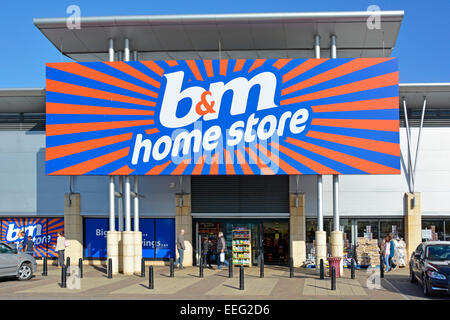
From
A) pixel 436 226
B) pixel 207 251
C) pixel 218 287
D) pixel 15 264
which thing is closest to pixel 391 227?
pixel 436 226

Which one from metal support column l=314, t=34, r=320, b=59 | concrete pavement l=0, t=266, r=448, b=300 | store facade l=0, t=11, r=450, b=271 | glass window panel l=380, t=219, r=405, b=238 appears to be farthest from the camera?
glass window panel l=380, t=219, r=405, b=238

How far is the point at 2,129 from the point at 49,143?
7.07 m

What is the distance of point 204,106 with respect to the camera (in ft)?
67.7

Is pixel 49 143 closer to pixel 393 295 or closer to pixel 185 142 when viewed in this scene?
pixel 185 142

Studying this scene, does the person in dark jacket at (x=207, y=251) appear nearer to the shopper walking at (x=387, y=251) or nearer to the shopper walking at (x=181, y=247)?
the shopper walking at (x=181, y=247)

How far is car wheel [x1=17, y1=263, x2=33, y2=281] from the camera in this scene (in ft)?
64.2

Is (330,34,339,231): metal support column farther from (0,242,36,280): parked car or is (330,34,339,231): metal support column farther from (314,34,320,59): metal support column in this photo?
(0,242,36,280): parked car

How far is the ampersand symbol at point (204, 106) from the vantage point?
2061cm

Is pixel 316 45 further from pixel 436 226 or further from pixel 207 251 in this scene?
pixel 436 226

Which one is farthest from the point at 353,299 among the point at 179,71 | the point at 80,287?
the point at 179,71

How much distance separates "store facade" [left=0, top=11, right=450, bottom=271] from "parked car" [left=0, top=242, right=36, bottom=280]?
3.13 m

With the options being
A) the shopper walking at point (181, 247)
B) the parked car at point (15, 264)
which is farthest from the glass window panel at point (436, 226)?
the parked car at point (15, 264)

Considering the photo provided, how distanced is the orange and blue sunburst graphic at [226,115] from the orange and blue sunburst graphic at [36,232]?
605 centimetres

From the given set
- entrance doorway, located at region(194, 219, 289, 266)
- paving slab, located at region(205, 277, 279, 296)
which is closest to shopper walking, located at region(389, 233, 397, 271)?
entrance doorway, located at region(194, 219, 289, 266)
